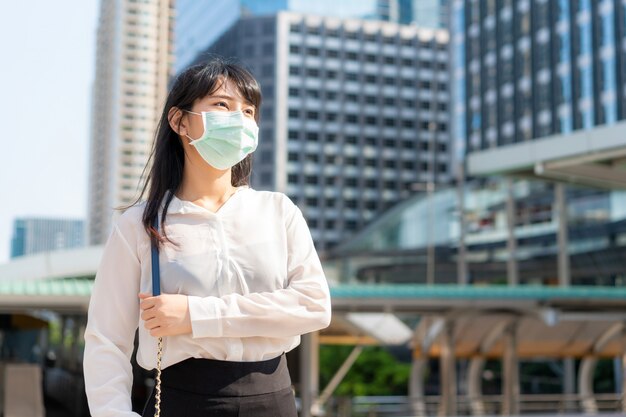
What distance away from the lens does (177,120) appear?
7.42 feet

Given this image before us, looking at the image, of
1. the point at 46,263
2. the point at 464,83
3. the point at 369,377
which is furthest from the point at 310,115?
the point at 46,263

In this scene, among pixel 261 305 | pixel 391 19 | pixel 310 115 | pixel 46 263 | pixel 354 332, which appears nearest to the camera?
pixel 261 305

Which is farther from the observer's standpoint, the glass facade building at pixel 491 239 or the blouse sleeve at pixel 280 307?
the glass facade building at pixel 491 239

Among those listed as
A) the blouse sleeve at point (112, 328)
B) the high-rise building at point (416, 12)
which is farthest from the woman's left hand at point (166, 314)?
the high-rise building at point (416, 12)

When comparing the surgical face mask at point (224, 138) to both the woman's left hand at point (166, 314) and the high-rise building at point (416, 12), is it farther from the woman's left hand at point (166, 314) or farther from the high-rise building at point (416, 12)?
the high-rise building at point (416, 12)

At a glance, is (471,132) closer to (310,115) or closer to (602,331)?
(310,115)

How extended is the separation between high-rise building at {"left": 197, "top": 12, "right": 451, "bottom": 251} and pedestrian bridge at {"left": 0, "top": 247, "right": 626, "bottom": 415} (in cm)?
7829

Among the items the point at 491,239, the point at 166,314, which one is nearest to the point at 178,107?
the point at 166,314

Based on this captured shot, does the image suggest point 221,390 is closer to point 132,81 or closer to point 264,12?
point 264,12

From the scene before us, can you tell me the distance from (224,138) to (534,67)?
66648 mm

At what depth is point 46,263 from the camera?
23.6m

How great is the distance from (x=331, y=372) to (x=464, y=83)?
33.2m

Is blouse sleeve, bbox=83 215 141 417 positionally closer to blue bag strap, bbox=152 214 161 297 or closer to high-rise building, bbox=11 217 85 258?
blue bag strap, bbox=152 214 161 297

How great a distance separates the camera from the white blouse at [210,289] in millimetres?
2023
